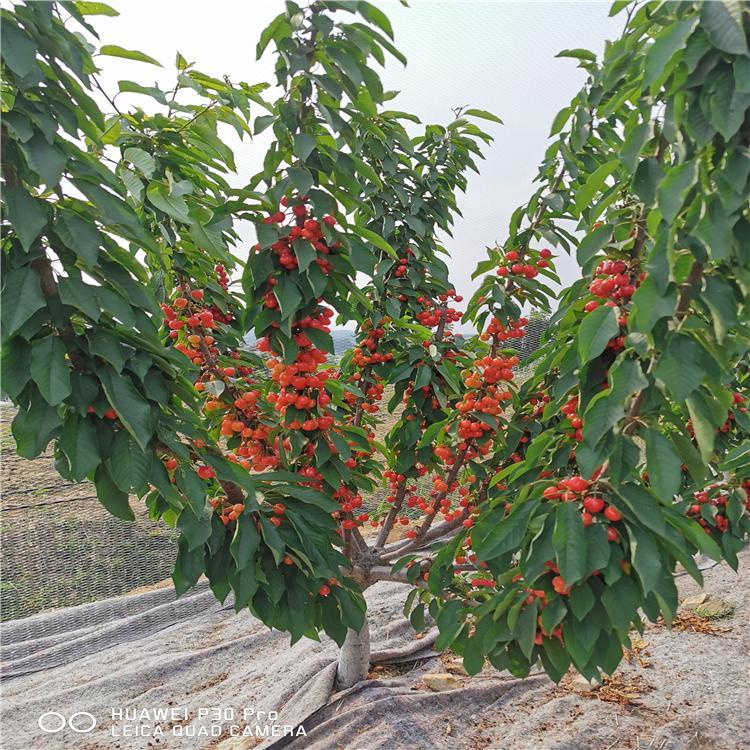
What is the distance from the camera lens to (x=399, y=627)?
3.71 metres

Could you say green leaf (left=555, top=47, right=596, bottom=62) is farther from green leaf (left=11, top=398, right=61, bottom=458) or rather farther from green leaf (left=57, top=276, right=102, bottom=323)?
green leaf (left=11, top=398, right=61, bottom=458)

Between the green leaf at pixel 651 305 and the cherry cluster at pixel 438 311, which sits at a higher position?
the cherry cluster at pixel 438 311

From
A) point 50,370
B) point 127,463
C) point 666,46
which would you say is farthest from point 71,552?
point 666,46

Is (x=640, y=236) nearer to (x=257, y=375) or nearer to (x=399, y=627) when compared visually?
(x=257, y=375)

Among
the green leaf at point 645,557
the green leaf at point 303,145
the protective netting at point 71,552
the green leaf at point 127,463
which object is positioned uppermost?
the green leaf at point 303,145

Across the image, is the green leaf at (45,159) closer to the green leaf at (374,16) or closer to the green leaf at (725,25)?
the green leaf at (374,16)

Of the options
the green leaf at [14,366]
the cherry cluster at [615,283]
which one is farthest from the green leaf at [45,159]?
the cherry cluster at [615,283]

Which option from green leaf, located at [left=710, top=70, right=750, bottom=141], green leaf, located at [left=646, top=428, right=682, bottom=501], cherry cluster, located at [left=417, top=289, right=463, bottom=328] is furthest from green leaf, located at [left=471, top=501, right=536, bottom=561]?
cherry cluster, located at [left=417, top=289, right=463, bottom=328]

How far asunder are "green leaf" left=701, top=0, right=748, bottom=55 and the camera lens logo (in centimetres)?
346

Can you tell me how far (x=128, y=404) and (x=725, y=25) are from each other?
117 cm

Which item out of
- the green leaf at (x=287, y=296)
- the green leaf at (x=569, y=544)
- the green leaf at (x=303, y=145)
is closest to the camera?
the green leaf at (x=569, y=544)

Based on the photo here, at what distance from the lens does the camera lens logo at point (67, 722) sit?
9.29ft

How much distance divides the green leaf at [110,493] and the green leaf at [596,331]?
3.29ft

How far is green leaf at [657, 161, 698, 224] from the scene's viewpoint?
887 mm
